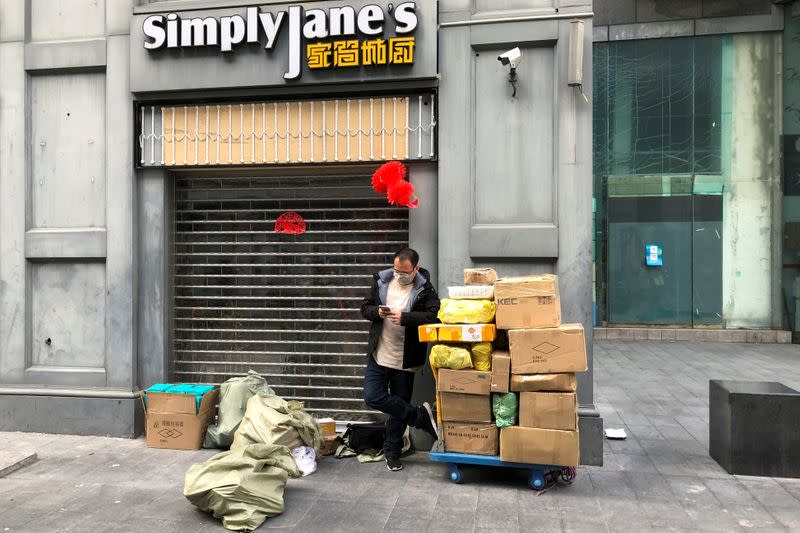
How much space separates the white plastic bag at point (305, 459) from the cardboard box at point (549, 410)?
1877 millimetres

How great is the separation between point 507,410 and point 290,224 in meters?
3.17

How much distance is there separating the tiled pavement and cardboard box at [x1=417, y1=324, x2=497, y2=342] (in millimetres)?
1226

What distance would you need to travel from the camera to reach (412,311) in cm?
538

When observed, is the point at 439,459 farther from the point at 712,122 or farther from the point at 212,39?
the point at 712,122

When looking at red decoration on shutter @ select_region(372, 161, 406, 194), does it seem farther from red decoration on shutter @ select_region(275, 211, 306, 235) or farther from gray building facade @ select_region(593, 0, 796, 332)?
gray building facade @ select_region(593, 0, 796, 332)

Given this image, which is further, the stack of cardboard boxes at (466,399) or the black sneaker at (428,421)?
the black sneaker at (428,421)

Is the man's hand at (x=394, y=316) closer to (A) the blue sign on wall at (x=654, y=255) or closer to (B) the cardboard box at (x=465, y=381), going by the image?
(B) the cardboard box at (x=465, y=381)

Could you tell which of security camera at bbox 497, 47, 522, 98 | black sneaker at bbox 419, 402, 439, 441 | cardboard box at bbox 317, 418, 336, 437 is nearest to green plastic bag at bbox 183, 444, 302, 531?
cardboard box at bbox 317, 418, 336, 437

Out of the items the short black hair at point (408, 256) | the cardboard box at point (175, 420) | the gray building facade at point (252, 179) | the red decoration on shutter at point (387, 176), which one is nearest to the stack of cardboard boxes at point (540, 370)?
the short black hair at point (408, 256)

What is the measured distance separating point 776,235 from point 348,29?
12.0 meters

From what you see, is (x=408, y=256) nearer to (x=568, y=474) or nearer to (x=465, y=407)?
(x=465, y=407)

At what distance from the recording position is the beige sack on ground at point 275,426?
5309 millimetres

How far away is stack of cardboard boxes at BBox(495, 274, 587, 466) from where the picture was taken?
476 centimetres

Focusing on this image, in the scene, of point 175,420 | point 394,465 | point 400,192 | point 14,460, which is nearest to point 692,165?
point 400,192
